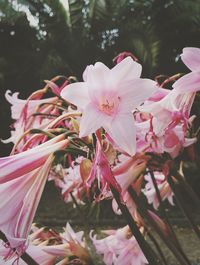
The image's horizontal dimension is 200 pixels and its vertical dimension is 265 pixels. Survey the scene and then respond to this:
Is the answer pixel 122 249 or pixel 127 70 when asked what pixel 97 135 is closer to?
pixel 127 70

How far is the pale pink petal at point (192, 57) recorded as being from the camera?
56cm

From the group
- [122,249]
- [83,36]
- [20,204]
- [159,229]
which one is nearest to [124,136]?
[20,204]

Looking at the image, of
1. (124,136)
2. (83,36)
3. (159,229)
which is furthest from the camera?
(83,36)

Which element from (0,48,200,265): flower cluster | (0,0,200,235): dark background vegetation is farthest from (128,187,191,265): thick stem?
(0,0,200,235): dark background vegetation

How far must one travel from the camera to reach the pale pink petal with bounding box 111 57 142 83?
55 centimetres

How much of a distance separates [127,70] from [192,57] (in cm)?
8

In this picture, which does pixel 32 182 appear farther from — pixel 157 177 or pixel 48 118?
pixel 157 177

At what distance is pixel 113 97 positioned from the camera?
0.58m

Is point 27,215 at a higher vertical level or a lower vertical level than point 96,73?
lower

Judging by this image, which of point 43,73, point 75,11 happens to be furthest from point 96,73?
point 75,11

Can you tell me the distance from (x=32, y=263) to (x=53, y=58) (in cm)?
587

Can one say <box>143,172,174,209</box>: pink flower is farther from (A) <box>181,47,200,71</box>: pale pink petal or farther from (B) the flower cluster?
(A) <box>181,47,200,71</box>: pale pink petal

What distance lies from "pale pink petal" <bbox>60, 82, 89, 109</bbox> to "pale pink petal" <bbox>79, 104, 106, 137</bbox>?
14 mm

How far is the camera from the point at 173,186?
0.89 m
